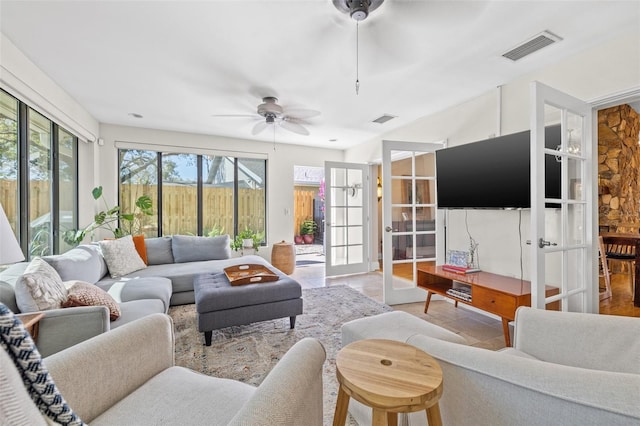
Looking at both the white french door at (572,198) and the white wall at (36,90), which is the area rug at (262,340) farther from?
the white wall at (36,90)

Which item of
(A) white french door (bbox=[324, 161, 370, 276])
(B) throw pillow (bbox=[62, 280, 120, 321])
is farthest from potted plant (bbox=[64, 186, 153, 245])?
(A) white french door (bbox=[324, 161, 370, 276])

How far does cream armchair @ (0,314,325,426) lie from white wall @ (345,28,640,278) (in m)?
2.67

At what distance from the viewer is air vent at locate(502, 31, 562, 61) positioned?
2.06 metres

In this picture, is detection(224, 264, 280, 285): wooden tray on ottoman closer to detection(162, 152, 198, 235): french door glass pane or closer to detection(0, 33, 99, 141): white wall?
detection(0, 33, 99, 141): white wall

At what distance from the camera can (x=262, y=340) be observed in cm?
237

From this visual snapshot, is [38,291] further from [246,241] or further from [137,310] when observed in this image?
[246,241]

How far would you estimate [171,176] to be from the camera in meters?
4.87

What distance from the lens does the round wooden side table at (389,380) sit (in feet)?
2.54

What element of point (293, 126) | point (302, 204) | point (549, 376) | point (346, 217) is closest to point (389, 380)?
point (549, 376)

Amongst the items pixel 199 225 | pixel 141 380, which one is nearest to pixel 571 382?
pixel 141 380

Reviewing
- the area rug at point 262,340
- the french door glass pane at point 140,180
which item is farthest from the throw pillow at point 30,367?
the french door glass pane at point 140,180

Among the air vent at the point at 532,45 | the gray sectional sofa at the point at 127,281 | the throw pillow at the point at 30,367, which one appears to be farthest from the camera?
the air vent at the point at 532,45

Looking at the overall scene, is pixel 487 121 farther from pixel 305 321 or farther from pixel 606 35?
pixel 305 321

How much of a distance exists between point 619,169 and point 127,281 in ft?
22.6
